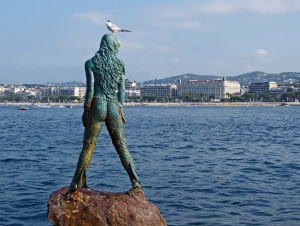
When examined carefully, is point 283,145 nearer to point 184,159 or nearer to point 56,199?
point 184,159

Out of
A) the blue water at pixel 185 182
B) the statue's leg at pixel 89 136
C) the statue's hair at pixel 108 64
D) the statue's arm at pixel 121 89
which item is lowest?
the blue water at pixel 185 182

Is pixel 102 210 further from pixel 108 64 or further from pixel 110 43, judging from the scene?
pixel 110 43

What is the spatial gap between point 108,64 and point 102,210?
2.10 metres

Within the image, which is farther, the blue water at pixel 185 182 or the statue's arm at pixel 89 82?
the blue water at pixel 185 182

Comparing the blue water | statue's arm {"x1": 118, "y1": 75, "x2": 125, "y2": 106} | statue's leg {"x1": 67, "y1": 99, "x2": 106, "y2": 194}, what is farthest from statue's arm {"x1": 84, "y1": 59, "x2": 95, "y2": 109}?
the blue water

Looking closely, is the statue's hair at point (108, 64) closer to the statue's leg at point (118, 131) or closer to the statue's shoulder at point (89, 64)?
the statue's shoulder at point (89, 64)

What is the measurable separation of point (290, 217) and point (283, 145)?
1689 cm

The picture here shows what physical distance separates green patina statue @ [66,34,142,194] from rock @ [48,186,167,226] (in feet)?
0.69

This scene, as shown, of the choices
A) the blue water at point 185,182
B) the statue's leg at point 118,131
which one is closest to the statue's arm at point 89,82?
the statue's leg at point 118,131

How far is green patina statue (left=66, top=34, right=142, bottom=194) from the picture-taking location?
697 cm

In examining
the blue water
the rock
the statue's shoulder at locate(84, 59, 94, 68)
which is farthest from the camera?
the blue water

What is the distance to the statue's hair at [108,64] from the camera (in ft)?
22.8

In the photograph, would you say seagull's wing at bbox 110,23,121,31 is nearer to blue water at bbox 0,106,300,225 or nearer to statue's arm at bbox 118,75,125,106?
statue's arm at bbox 118,75,125,106

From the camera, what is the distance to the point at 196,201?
443 inches
